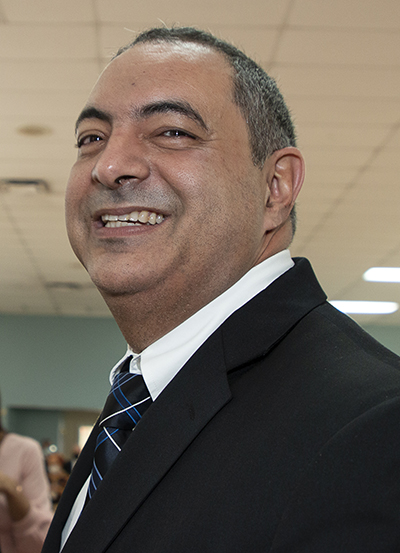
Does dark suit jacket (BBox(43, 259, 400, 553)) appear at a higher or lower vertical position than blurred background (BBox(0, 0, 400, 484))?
lower

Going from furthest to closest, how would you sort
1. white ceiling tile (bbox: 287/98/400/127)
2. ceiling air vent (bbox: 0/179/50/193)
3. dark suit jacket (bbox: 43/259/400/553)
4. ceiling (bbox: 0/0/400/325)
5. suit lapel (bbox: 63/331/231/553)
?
1. ceiling air vent (bbox: 0/179/50/193)
2. white ceiling tile (bbox: 287/98/400/127)
3. ceiling (bbox: 0/0/400/325)
4. suit lapel (bbox: 63/331/231/553)
5. dark suit jacket (bbox: 43/259/400/553)

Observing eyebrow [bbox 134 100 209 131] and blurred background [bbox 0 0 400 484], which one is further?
blurred background [bbox 0 0 400 484]

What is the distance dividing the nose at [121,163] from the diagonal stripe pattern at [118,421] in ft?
1.16

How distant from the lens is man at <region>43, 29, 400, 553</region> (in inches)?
25.6

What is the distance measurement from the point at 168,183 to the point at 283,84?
2.75 m

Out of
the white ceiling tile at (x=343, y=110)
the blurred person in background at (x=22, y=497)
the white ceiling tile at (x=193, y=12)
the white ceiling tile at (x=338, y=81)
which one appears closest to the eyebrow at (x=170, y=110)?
the blurred person in background at (x=22, y=497)

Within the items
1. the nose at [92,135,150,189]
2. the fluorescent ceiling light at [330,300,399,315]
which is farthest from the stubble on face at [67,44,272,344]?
the fluorescent ceiling light at [330,300,399,315]

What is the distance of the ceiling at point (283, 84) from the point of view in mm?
2930

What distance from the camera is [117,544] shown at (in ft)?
2.48

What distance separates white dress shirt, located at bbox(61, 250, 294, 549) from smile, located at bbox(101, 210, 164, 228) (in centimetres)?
18

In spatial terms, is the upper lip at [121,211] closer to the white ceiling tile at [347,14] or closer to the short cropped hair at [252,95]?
the short cropped hair at [252,95]

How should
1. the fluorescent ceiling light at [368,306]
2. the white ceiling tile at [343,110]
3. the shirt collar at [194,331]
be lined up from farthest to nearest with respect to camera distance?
the fluorescent ceiling light at [368,306] → the white ceiling tile at [343,110] → the shirt collar at [194,331]

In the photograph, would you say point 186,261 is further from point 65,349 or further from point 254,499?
point 65,349

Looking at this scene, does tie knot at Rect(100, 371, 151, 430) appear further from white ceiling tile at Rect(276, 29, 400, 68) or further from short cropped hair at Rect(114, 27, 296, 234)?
white ceiling tile at Rect(276, 29, 400, 68)
